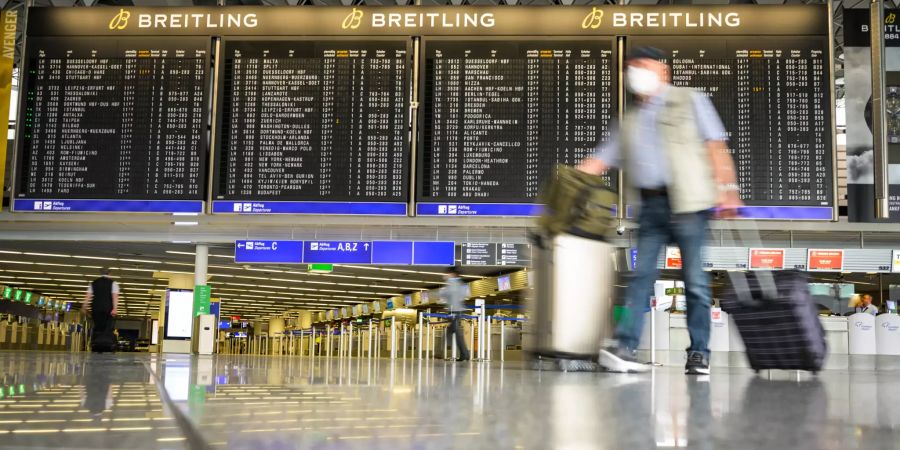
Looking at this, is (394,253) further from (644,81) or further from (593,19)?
(644,81)

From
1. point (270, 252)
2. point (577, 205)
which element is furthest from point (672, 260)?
point (577, 205)

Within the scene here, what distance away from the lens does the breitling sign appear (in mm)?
10281

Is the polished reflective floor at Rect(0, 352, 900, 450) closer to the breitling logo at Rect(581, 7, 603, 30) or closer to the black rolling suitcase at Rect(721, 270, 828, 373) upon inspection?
the black rolling suitcase at Rect(721, 270, 828, 373)

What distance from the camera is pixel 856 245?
12.2 m

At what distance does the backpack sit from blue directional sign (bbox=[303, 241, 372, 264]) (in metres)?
7.83

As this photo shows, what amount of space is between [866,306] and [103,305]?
11902 mm

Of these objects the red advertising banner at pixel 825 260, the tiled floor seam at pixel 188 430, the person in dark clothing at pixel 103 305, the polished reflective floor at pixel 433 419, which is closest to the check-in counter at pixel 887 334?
the red advertising banner at pixel 825 260

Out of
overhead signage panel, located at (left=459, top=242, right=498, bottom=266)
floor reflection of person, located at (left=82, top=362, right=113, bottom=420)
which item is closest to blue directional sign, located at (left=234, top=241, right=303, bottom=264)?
overhead signage panel, located at (left=459, top=242, right=498, bottom=266)

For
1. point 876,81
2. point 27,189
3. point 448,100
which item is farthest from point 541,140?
point 27,189

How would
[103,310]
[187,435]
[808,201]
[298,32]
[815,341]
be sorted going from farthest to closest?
[103,310], [298,32], [808,201], [815,341], [187,435]

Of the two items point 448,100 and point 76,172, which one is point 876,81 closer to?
point 448,100

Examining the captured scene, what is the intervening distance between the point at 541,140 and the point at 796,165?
9.78 ft

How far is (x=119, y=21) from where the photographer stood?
34.6 ft

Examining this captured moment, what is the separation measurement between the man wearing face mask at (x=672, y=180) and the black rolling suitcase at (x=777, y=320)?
0.18m
